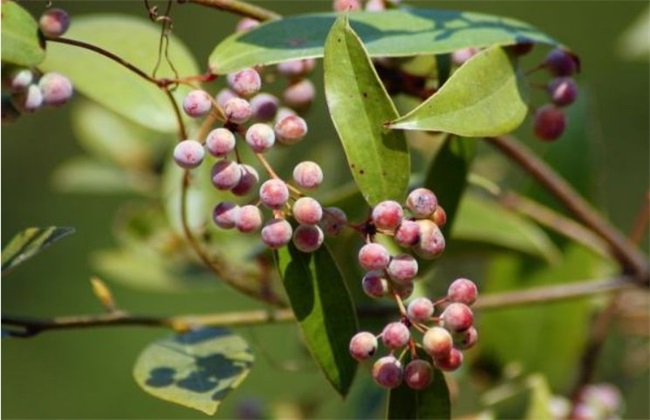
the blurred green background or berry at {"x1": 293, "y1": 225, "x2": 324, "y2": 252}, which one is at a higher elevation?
berry at {"x1": 293, "y1": 225, "x2": 324, "y2": 252}

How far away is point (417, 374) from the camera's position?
74cm

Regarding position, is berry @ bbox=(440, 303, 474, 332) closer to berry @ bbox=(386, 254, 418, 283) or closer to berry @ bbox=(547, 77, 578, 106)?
berry @ bbox=(386, 254, 418, 283)

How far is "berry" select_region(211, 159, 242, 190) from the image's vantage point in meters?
0.74

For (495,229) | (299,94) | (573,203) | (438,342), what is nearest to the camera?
(438,342)

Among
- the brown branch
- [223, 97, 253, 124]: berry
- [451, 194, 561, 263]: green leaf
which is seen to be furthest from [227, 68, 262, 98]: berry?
[451, 194, 561, 263]: green leaf

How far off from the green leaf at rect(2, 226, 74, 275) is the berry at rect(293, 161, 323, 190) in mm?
140

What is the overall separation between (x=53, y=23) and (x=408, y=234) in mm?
257

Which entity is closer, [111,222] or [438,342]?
[438,342]

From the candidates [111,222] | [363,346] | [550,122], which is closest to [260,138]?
[363,346]

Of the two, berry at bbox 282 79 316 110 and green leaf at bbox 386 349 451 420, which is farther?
berry at bbox 282 79 316 110

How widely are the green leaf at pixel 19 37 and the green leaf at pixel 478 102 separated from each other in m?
0.22

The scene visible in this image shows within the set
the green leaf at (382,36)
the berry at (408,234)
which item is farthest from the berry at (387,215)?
the green leaf at (382,36)

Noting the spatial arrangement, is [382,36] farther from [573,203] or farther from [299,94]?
[573,203]

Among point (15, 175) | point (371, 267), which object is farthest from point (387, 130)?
point (15, 175)
